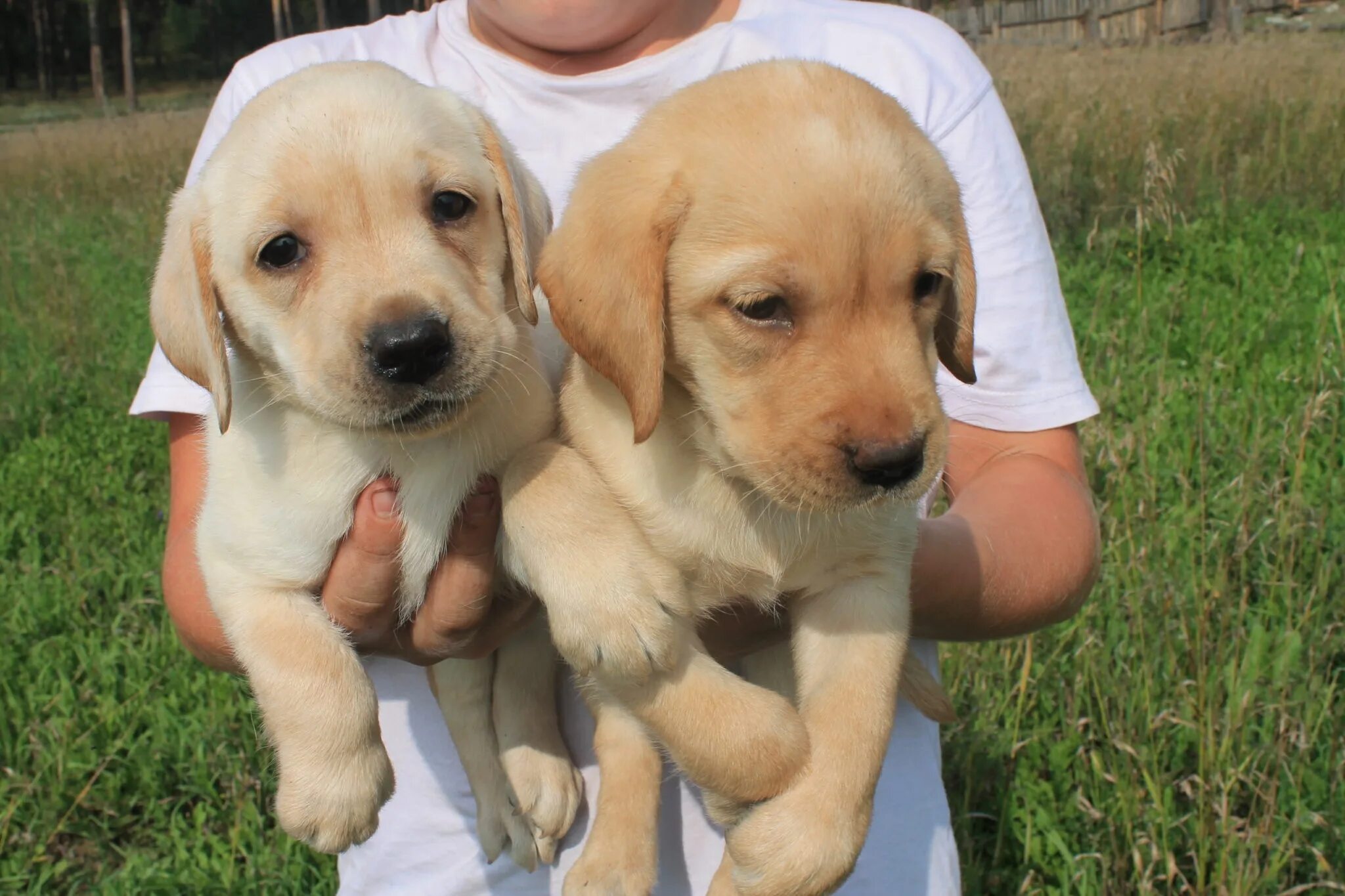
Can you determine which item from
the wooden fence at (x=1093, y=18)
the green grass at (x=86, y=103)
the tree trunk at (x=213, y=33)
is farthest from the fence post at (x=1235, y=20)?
the tree trunk at (x=213, y=33)

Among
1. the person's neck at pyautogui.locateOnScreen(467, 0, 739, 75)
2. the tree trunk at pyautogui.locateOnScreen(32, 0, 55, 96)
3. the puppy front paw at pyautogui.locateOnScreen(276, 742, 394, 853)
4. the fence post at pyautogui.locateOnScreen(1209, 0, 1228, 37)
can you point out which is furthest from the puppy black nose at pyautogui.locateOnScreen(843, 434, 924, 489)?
the tree trunk at pyautogui.locateOnScreen(32, 0, 55, 96)

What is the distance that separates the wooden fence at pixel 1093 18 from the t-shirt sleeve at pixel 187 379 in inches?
496

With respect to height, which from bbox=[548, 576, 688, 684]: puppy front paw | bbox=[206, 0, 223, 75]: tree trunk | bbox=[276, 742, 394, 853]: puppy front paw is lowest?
bbox=[206, 0, 223, 75]: tree trunk

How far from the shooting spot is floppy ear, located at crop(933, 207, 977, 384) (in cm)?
197

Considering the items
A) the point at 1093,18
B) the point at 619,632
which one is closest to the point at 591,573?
the point at 619,632

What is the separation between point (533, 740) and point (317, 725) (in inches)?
19.4

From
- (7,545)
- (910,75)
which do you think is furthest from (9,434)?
(910,75)

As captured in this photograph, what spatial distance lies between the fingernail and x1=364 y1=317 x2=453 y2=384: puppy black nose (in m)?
0.28

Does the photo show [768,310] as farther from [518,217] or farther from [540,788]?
[540,788]

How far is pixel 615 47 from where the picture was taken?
259cm

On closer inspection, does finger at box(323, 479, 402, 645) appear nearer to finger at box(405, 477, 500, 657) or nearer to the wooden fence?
finger at box(405, 477, 500, 657)

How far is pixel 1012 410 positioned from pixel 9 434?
5.08 m

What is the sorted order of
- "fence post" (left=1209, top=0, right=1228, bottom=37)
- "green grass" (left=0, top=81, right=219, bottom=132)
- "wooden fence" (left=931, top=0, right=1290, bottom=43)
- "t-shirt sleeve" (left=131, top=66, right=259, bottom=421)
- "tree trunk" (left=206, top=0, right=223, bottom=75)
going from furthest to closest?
"tree trunk" (left=206, top=0, right=223, bottom=75) < "green grass" (left=0, top=81, right=219, bottom=132) < "wooden fence" (left=931, top=0, right=1290, bottom=43) < "fence post" (left=1209, top=0, right=1228, bottom=37) < "t-shirt sleeve" (left=131, top=66, right=259, bottom=421)

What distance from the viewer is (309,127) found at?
194cm
